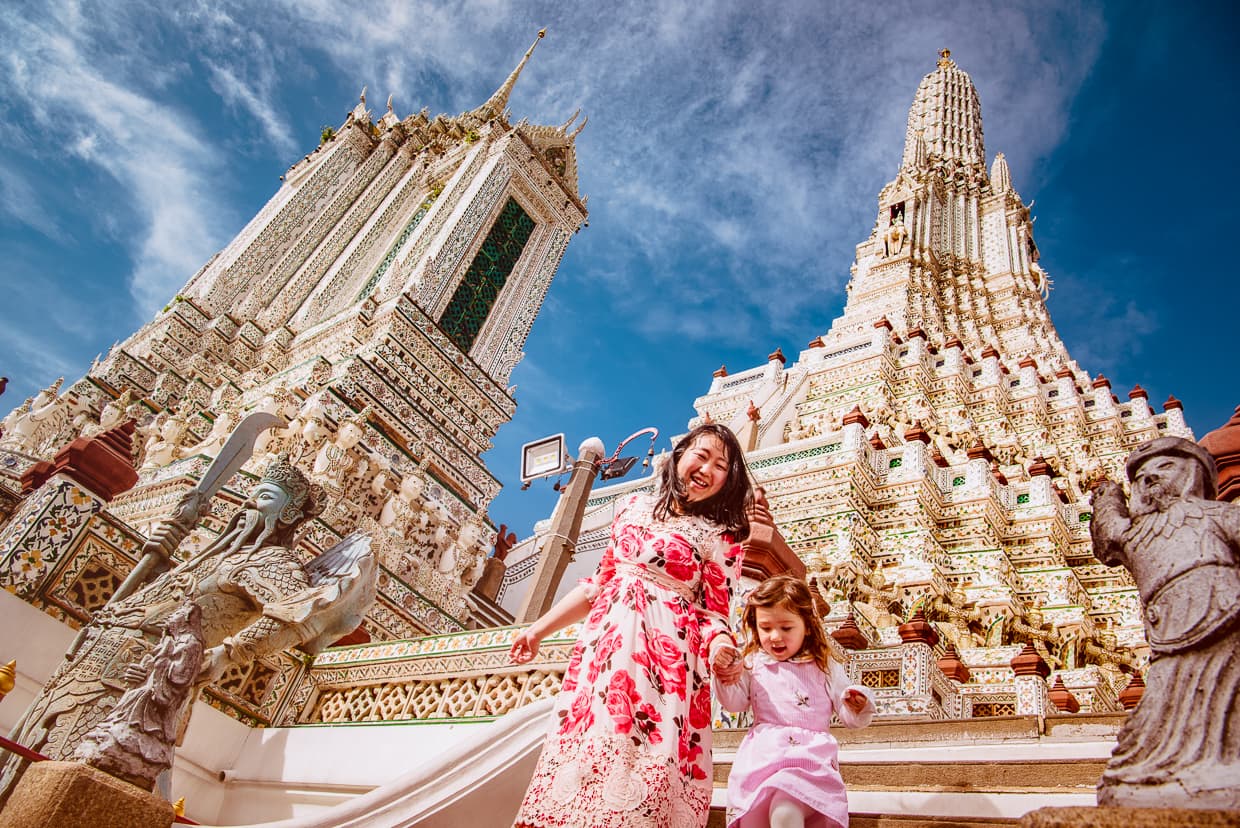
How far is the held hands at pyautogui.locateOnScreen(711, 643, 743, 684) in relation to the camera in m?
2.28

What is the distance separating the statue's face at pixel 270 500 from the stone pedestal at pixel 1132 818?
3.80m

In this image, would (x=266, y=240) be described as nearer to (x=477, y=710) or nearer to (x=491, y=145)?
(x=491, y=145)

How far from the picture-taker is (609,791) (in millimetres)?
1925

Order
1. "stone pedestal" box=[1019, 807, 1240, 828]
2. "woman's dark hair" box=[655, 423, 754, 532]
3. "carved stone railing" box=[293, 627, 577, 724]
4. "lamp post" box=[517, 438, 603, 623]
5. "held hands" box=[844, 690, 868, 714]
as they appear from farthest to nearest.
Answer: "lamp post" box=[517, 438, 603, 623] → "carved stone railing" box=[293, 627, 577, 724] → "woman's dark hair" box=[655, 423, 754, 532] → "held hands" box=[844, 690, 868, 714] → "stone pedestal" box=[1019, 807, 1240, 828]

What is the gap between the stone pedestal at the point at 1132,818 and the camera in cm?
139

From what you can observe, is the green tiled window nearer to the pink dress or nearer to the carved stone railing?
the carved stone railing

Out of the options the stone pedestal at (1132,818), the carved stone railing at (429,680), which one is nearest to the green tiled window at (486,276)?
the carved stone railing at (429,680)

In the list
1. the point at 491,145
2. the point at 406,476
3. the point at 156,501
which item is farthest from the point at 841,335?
the point at 156,501

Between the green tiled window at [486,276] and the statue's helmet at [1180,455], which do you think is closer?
the statue's helmet at [1180,455]

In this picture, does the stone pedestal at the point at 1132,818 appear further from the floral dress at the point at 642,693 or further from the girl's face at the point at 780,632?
the girl's face at the point at 780,632

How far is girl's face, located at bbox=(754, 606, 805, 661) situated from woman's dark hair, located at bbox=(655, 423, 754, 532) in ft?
0.83

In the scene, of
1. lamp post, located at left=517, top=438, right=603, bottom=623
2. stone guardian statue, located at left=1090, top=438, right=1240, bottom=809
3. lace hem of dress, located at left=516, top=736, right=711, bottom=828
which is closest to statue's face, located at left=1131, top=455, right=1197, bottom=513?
stone guardian statue, located at left=1090, top=438, right=1240, bottom=809

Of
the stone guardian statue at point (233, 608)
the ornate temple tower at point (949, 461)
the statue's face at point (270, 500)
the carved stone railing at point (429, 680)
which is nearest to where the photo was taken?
the stone guardian statue at point (233, 608)

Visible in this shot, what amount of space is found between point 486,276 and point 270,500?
7750 millimetres
